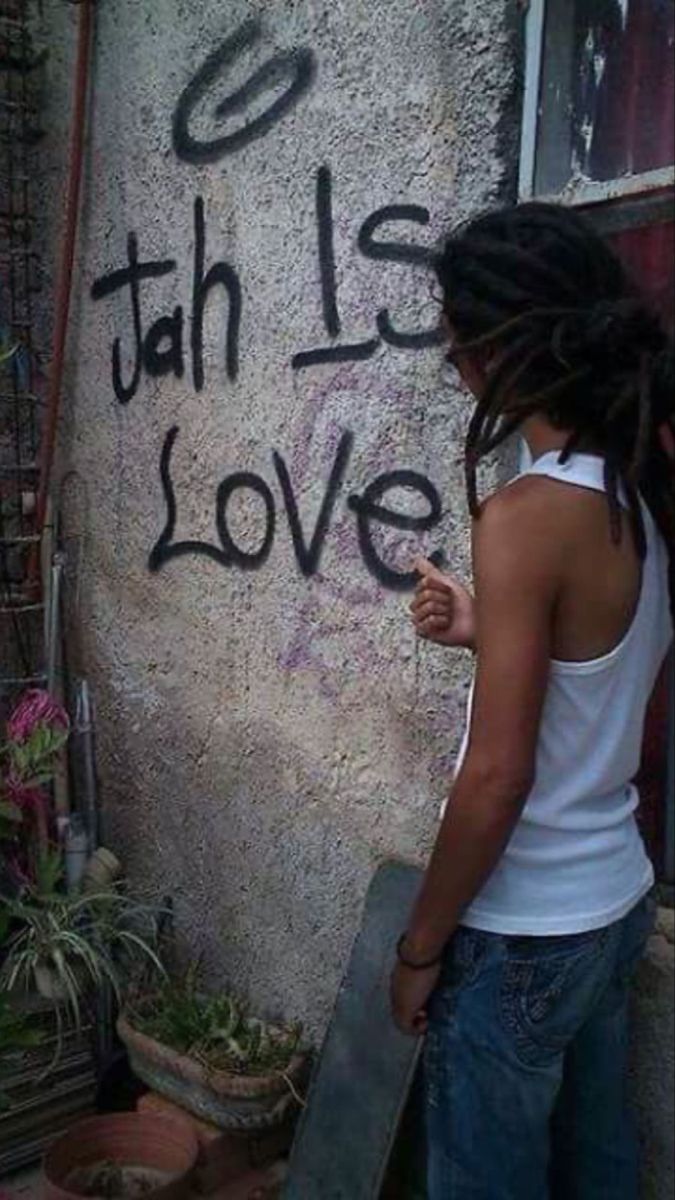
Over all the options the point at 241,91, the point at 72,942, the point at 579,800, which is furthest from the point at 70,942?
the point at 241,91

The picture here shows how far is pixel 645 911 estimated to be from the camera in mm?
1798

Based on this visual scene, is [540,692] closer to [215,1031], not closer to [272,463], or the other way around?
[272,463]

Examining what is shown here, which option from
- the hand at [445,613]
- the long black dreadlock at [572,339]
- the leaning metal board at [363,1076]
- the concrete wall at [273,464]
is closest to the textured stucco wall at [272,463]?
the concrete wall at [273,464]

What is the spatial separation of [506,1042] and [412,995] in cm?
15

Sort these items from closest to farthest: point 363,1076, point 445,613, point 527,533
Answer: point 527,533 < point 445,613 < point 363,1076

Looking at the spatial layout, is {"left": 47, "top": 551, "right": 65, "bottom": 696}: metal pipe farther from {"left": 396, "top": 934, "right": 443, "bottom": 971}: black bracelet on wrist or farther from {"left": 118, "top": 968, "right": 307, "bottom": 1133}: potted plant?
{"left": 396, "top": 934, "right": 443, "bottom": 971}: black bracelet on wrist

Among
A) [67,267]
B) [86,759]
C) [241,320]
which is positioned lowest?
[86,759]

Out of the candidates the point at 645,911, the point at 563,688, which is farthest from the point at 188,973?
the point at 563,688

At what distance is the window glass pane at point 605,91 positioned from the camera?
1.97 metres

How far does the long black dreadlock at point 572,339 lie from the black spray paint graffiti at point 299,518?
75 centimetres

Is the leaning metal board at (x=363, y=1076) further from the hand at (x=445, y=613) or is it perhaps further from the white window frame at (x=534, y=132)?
the white window frame at (x=534, y=132)

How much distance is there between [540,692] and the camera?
151 cm

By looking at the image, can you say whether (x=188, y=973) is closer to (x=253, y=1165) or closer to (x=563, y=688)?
(x=253, y=1165)

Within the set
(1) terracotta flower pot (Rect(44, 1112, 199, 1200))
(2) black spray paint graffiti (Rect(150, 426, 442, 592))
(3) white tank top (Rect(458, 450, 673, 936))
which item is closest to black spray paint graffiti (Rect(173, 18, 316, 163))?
(2) black spray paint graffiti (Rect(150, 426, 442, 592))
